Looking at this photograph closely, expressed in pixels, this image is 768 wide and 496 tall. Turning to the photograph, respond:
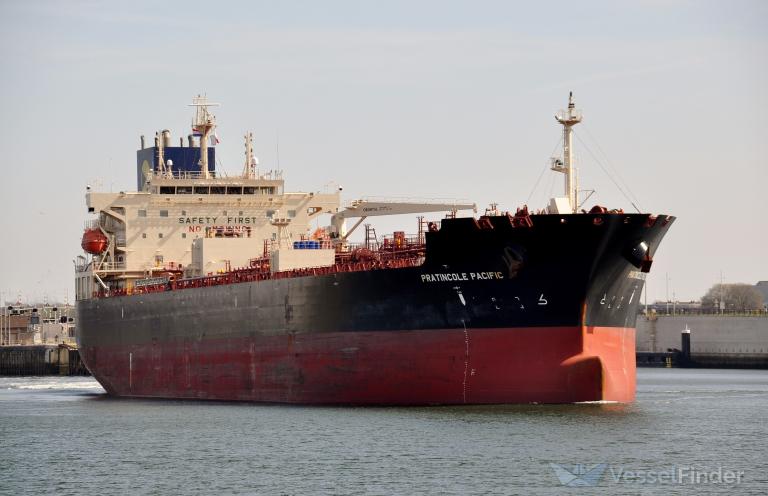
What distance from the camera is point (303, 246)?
38094mm

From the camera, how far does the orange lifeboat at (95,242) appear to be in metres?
45.8

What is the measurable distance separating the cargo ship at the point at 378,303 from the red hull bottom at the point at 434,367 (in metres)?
0.04

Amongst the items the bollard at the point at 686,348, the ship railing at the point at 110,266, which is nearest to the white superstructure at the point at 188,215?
the ship railing at the point at 110,266

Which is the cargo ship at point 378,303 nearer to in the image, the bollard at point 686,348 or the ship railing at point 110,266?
the ship railing at point 110,266

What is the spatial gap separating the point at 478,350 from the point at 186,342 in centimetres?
1159

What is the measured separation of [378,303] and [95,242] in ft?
51.7

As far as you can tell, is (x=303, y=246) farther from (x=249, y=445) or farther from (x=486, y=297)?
(x=249, y=445)

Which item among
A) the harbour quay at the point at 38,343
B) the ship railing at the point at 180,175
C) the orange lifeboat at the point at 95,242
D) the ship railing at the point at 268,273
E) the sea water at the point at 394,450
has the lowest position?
the sea water at the point at 394,450

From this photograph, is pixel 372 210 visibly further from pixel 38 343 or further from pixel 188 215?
pixel 38 343

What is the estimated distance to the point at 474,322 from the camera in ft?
104

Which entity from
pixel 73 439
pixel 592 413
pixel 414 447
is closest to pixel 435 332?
pixel 592 413

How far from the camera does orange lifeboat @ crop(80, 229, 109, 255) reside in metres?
45.8

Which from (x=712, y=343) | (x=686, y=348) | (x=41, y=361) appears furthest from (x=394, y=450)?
(x=41, y=361)

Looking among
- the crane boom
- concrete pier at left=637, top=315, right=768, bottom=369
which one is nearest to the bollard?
concrete pier at left=637, top=315, right=768, bottom=369
